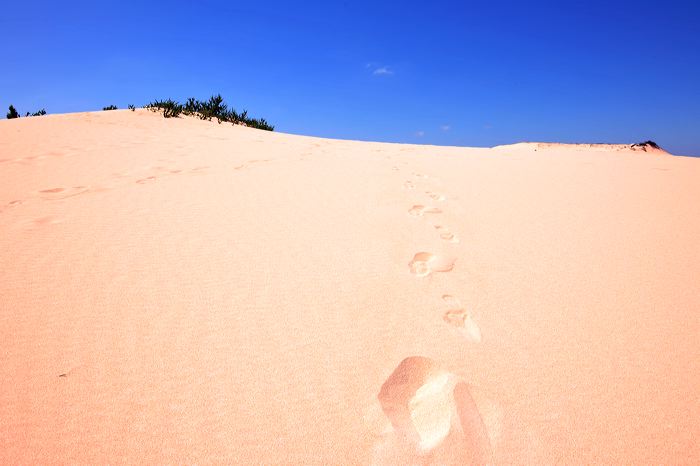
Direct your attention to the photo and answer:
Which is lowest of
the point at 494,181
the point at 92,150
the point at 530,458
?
the point at 530,458

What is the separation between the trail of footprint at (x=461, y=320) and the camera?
1055 millimetres

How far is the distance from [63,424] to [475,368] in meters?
0.99

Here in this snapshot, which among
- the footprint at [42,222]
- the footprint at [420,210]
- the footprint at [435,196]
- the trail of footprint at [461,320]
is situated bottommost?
the trail of footprint at [461,320]

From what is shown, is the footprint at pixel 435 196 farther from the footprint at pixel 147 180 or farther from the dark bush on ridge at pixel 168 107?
the dark bush on ridge at pixel 168 107

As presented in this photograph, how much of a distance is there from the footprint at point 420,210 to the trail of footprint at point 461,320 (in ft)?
3.11

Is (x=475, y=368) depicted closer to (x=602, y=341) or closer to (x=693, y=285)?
(x=602, y=341)

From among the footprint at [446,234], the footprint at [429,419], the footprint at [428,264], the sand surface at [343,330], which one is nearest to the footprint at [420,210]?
the sand surface at [343,330]

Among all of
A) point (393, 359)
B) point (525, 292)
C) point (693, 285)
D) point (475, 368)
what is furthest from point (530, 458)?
point (693, 285)

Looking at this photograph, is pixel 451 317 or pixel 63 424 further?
pixel 451 317

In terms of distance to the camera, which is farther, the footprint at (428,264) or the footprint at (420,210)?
the footprint at (420,210)

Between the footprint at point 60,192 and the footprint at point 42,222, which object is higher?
the footprint at point 60,192

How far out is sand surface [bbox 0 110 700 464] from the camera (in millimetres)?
738

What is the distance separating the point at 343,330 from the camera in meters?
1.05

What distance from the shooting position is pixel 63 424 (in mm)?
739
